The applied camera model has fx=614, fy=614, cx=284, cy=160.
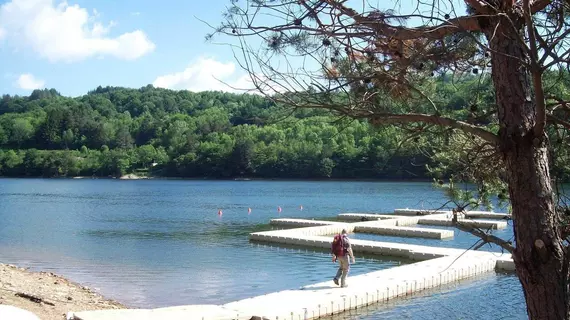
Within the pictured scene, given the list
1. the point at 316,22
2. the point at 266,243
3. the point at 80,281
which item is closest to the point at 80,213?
the point at 266,243

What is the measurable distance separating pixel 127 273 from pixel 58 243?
9.56m

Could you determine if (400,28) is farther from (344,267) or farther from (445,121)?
(344,267)

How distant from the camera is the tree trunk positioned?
302 centimetres

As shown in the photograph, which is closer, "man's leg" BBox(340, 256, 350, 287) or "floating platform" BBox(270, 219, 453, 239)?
"man's leg" BBox(340, 256, 350, 287)

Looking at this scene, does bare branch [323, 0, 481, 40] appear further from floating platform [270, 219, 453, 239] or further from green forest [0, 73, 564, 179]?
green forest [0, 73, 564, 179]

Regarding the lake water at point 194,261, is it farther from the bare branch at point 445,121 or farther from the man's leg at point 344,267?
the bare branch at point 445,121

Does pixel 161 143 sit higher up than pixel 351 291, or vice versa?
pixel 161 143

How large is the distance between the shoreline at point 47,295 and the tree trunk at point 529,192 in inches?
386

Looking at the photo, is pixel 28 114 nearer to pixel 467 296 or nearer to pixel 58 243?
pixel 58 243

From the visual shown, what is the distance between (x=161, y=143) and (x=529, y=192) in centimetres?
12416

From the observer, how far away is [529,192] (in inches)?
121

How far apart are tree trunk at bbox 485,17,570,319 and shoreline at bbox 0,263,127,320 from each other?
9.80m

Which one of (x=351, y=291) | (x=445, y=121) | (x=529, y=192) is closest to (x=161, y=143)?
(x=351, y=291)

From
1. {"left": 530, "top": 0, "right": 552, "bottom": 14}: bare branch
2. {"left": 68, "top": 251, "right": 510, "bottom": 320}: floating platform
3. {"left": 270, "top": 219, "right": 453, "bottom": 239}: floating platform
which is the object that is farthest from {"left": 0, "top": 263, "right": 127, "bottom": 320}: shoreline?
{"left": 270, "top": 219, "right": 453, "bottom": 239}: floating platform
